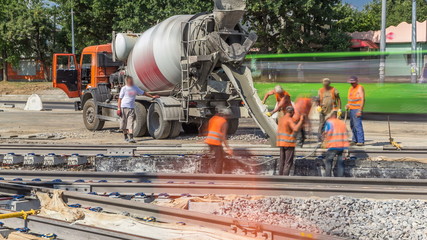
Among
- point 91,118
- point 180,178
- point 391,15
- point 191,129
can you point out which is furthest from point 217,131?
point 391,15

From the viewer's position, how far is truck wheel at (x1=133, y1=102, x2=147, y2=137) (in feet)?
56.4

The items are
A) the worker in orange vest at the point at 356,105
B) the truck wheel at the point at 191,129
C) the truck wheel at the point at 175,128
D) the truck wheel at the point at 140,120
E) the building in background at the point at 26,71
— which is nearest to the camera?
the worker in orange vest at the point at 356,105

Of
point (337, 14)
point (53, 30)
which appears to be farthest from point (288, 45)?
point (53, 30)

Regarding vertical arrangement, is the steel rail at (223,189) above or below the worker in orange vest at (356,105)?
below

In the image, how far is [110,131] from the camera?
19344 millimetres

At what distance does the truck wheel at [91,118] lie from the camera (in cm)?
1925

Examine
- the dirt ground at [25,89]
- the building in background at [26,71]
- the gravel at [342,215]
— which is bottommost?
the gravel at [342,215]

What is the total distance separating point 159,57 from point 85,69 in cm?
596

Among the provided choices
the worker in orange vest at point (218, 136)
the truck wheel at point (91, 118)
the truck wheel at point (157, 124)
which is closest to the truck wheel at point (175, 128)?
the truck wheel at point (157, 124)

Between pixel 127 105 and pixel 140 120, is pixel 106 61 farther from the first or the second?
pixel 127 105

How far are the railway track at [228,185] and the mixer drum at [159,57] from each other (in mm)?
5817

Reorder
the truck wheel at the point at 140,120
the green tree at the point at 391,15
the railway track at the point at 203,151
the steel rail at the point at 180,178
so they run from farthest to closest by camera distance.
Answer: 1. the green tree at the point at 391,15
2. the truck wheel at the point at 140,120
3. the railway track at the point at 203,151
4. the steel rail at the point at 180,178

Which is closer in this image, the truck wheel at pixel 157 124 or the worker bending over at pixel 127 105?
the worker bending over at pixel 127 105

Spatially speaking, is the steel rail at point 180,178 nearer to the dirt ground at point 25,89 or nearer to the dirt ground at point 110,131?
the dirt ground at point 110,131
